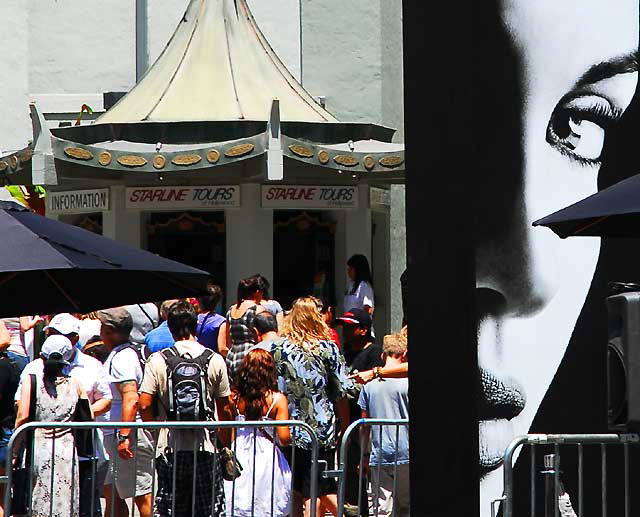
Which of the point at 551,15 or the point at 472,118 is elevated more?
the point at 551,15

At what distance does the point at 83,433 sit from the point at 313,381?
1.55 meters

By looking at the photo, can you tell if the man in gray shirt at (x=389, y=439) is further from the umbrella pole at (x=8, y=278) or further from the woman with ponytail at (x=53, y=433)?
the umbrella pole at (x=8, y=278)

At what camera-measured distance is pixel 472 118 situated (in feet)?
22.6

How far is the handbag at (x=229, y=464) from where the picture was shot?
9.62m

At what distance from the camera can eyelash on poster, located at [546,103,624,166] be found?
9.20m

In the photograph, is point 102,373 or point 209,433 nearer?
point 209,433

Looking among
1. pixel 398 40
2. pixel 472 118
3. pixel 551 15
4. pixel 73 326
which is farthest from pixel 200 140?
pixel 472 118

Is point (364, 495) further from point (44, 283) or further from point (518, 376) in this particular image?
point (44, 283)

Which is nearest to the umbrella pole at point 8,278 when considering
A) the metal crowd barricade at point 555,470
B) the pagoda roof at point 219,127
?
the metal crowd barricade at point 555,470

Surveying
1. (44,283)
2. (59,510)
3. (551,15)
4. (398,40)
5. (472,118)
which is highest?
(398,40)

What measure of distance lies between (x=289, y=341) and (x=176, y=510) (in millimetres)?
1543

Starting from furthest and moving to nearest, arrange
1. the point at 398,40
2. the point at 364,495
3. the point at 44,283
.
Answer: the point at 398,40 < the point at 364,495 < the point at 44,283

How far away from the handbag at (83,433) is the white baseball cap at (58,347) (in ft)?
1.01

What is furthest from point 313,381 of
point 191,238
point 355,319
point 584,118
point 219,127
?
point 191,238
